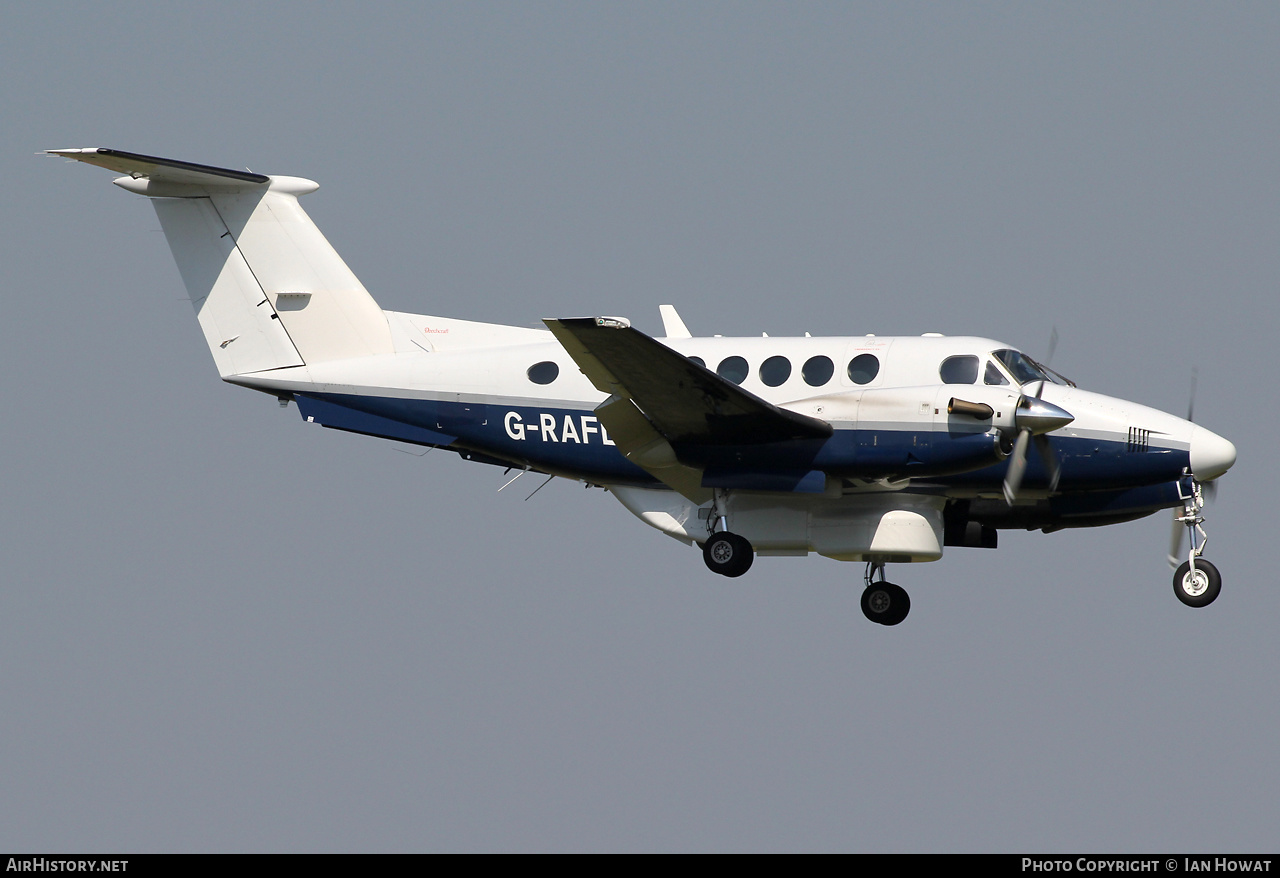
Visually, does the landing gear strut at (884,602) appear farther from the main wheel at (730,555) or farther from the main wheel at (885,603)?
the main wheel at (730,555)

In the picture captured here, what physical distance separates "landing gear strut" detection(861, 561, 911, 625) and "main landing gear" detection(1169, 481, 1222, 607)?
10.9 feet

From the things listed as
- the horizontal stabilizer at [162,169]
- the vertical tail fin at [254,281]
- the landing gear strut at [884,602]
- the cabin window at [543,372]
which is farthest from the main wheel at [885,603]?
the horizontal stabilizer at [162,169]

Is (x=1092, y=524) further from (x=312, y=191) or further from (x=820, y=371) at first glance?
(x=312, y=191)

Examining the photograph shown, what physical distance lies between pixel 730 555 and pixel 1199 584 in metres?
5.37

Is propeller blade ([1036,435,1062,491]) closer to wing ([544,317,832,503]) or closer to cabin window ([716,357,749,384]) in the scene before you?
wing ([544,317,832,503])

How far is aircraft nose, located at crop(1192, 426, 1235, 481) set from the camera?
64.5 ft

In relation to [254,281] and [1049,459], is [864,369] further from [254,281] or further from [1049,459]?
[254,281]

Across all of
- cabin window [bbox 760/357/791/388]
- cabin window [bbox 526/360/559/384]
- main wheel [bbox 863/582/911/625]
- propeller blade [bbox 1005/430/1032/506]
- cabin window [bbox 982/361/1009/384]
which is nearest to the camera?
propeller blade [bbox 1005/430/1032/506]

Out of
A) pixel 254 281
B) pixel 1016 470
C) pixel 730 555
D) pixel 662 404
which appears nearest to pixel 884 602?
pixel 730 555

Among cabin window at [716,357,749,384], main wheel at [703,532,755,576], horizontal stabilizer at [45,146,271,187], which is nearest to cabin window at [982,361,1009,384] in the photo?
cabin window at [716,357,749,384]
